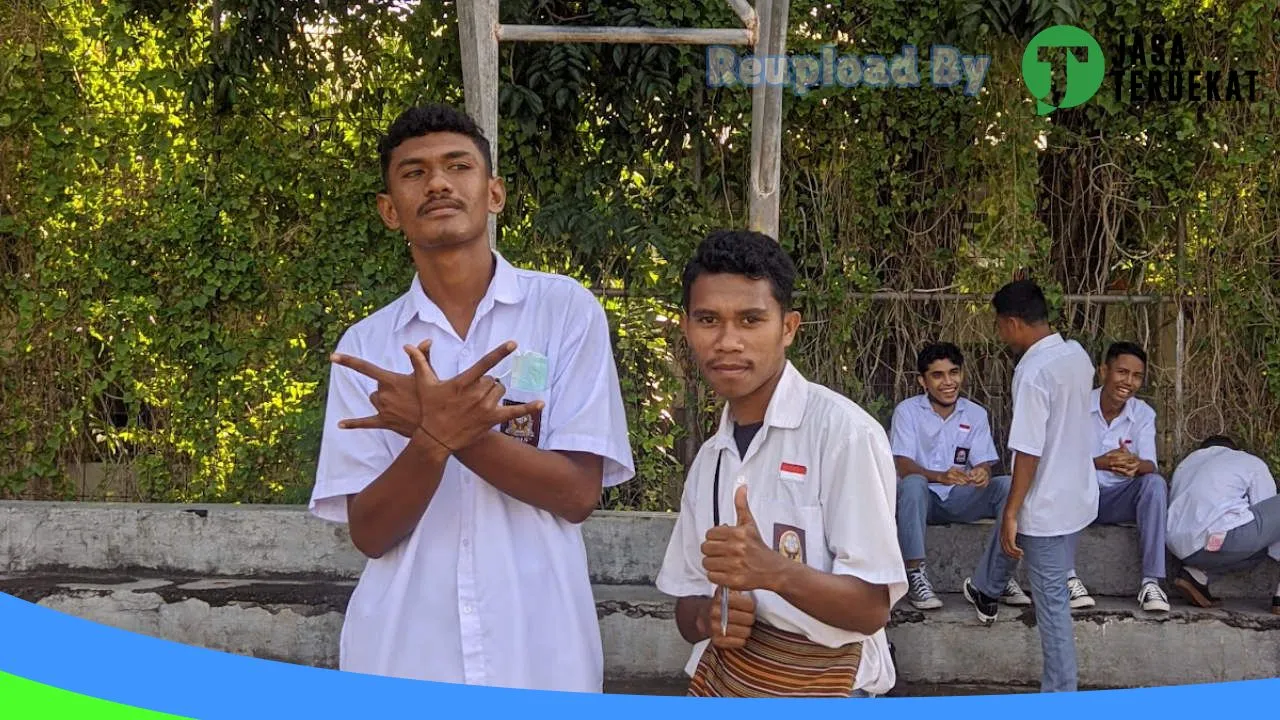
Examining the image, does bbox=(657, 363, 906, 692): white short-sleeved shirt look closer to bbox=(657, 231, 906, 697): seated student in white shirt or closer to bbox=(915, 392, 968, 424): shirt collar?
bbox=(657, 231, 906, 697): seated student in white shirt

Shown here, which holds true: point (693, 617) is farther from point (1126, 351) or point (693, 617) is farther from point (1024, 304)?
point (1126, 351)

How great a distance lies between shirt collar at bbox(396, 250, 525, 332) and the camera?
220 cm

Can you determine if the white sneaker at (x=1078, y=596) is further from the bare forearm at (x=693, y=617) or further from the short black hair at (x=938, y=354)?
the bare forearm at (x=693, y=617)

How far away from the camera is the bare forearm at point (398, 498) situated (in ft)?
6.25

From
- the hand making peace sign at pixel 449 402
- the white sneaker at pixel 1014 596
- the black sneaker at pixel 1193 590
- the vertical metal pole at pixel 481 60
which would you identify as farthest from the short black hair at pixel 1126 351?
the hand making peace sign at pixel 449 402

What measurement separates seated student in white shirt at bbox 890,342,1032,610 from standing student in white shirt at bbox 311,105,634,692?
3685mm

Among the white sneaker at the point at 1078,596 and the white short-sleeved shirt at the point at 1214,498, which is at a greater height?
the white short-sleeved shirt at the point at 1214,498

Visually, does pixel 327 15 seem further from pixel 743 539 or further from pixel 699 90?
pixel 743 539

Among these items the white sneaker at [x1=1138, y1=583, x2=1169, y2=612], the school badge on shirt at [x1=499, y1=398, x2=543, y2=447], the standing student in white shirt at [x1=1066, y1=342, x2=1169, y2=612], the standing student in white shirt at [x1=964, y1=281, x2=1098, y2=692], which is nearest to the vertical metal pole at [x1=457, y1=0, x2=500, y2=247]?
the standing student in white shirt at [x1=964, y1=281, x2=1098, y2=692]

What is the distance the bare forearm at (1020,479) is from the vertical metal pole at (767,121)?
1.34 m

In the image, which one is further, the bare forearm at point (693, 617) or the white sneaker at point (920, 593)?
the white sneaker at point (920, 593)

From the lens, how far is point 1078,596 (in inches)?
210

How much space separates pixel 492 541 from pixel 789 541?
506 millimetres

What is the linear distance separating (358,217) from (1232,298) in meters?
4.67
